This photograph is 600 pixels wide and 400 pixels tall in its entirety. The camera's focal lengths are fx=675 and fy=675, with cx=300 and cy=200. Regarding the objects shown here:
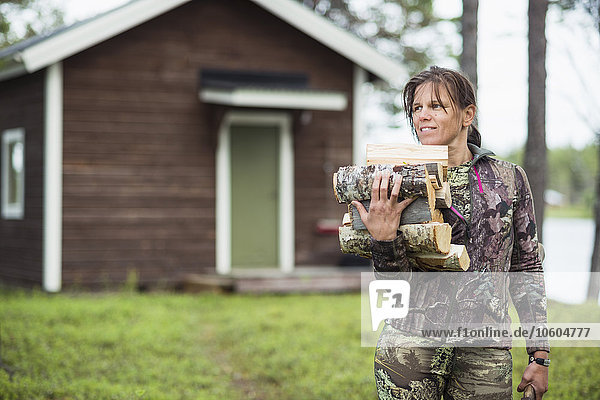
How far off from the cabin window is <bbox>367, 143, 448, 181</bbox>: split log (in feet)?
33.0

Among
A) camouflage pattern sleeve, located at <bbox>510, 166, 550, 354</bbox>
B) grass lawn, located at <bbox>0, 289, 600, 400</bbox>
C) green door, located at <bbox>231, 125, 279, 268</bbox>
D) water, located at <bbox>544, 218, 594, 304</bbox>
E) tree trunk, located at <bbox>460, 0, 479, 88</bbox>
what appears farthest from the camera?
green door, located at <bbox>231, 125, 279, 268</bbox>

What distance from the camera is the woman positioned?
2.35m

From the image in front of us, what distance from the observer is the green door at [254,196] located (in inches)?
451

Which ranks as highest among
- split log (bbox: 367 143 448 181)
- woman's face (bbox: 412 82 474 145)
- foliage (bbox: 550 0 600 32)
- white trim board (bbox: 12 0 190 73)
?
white trim board (bbox: 12 0 190 73)

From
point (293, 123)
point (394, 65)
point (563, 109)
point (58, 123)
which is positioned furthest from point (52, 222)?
point (563, 109)

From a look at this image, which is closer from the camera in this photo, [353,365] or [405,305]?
[405,305]

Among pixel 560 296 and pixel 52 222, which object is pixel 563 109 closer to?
pixel 560 296

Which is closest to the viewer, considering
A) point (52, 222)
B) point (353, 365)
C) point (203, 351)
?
point (353, 365)

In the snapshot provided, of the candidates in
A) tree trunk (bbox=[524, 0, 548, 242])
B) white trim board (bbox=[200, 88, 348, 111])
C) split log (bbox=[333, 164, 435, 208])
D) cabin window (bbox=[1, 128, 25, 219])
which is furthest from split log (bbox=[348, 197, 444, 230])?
cabin window (bbox=[1, 128, 25, 219])

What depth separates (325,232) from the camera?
38.1 ft

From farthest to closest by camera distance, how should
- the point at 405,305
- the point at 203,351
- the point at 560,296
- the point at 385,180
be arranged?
the point at 560,296, the point at 203,351, the point at 405,305, the point at 385,180

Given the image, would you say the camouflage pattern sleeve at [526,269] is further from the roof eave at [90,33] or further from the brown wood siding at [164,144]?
the roof eave at [90,33]

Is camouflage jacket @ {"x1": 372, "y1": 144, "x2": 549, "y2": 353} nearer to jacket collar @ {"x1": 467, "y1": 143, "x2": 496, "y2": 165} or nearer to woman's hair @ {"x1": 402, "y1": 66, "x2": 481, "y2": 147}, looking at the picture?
jacket collar @ {"x1": 467, "y1": 143, "x2": 496, "y2": 165}

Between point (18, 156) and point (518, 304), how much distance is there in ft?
35.5
